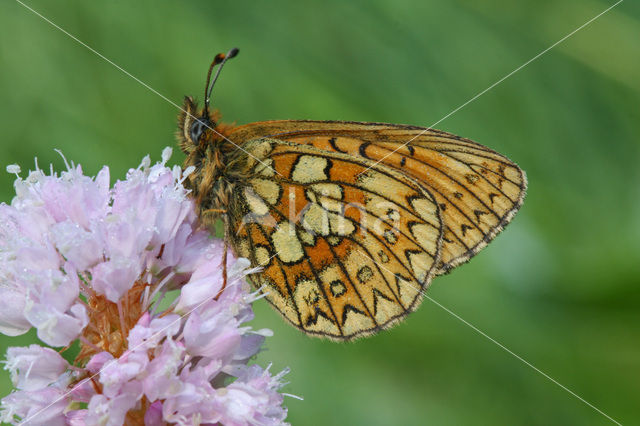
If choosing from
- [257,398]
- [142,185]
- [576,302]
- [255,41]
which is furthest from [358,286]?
[255,41]

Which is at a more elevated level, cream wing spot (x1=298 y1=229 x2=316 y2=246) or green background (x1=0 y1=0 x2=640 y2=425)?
green background (x1=0 y1=0 x2=640 y2=425)

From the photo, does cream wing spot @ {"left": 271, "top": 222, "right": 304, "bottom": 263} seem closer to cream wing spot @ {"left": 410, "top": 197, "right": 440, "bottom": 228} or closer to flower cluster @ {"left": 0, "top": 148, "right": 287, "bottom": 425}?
flower cluster @ {"left": 0, "top": 148, "right": 287, "bottom": 425}

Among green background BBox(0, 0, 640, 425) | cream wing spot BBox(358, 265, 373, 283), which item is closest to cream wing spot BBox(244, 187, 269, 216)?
cream wing spot BBox(358, 265, 373, 283)

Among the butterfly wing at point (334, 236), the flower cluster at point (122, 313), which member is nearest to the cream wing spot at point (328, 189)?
the butterfly wing at point (334, 236)

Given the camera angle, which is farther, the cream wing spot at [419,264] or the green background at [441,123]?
the green background at [441,123]

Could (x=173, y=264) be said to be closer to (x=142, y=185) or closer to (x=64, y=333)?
(x=142, y=185)

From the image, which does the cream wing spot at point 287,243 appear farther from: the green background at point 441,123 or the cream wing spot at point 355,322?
the green background at point 441,123

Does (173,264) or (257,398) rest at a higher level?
(173,264)
